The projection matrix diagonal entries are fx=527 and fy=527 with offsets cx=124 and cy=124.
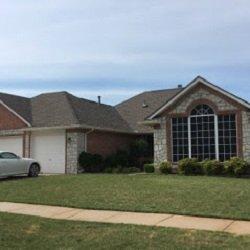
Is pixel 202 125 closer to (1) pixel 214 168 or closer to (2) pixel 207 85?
(2) pixel 207 85

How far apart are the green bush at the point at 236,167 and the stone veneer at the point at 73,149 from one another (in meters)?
8.76

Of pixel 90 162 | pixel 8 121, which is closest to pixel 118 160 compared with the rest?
pixel 90 162

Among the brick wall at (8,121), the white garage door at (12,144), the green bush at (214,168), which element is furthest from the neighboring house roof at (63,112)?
the green bush at (214,168)

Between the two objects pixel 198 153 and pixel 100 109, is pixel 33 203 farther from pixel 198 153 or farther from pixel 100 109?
pixel 100 109

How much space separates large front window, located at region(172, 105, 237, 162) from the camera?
1028 inches

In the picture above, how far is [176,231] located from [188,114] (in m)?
16.5

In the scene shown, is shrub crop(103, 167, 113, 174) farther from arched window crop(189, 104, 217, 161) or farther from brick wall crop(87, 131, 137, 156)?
arched window crop(189, 104, 217, 161)

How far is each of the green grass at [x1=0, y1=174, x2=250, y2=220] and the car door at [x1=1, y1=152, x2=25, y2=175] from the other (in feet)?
11.6

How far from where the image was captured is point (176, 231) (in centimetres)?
1112

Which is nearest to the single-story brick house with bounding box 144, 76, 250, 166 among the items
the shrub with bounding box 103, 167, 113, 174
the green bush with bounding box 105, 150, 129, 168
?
the shrub with bounding box 103, 167, 113, 174

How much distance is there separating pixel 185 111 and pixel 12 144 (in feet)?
37.2

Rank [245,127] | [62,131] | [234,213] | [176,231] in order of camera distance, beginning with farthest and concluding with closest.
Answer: [62,131] < [245,127] < [234,213] < [176,231]

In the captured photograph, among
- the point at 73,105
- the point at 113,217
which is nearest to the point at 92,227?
the point at 113,217

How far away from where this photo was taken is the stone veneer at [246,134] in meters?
25.5
